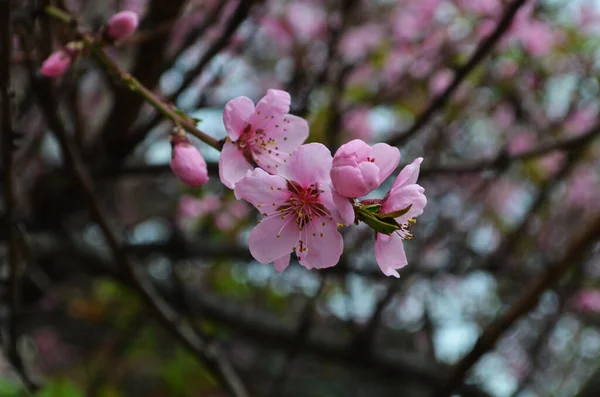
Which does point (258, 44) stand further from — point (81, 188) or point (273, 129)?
point (273, 129)

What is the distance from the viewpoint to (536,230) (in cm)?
394

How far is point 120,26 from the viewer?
3.28ft

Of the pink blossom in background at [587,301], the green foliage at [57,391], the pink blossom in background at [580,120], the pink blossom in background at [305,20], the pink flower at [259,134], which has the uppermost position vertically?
the pink blossom in background at [305,20]

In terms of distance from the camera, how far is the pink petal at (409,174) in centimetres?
81

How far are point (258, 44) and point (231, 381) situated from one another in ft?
9.90

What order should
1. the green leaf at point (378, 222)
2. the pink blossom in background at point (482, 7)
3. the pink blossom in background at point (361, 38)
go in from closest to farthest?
1. the green leaf at point (378, 222)
2. the pink blossom in background at point (482, 7)
3. the pink blossom in background at point (361, 38)

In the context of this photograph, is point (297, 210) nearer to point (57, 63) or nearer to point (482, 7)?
point (57, 63)

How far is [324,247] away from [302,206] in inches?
3.7

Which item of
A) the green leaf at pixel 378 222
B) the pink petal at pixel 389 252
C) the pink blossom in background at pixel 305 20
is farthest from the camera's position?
the pink blossom in background at pixel 305 20

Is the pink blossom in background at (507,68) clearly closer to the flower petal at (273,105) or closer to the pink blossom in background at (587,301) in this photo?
the pink blossom in background at (587,301)

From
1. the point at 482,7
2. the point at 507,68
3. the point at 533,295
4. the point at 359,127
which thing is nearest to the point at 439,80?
the point at 507,68

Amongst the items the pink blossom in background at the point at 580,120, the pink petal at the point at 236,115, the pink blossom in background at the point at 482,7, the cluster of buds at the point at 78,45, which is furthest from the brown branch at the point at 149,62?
the pink blossom in background at the point at 580,120

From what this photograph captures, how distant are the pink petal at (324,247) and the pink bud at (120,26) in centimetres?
50

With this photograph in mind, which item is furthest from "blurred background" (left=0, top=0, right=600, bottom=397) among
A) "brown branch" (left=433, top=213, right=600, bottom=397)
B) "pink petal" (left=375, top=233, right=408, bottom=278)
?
"pink petal" (left=375, top=233, right=408, bottom=278)
